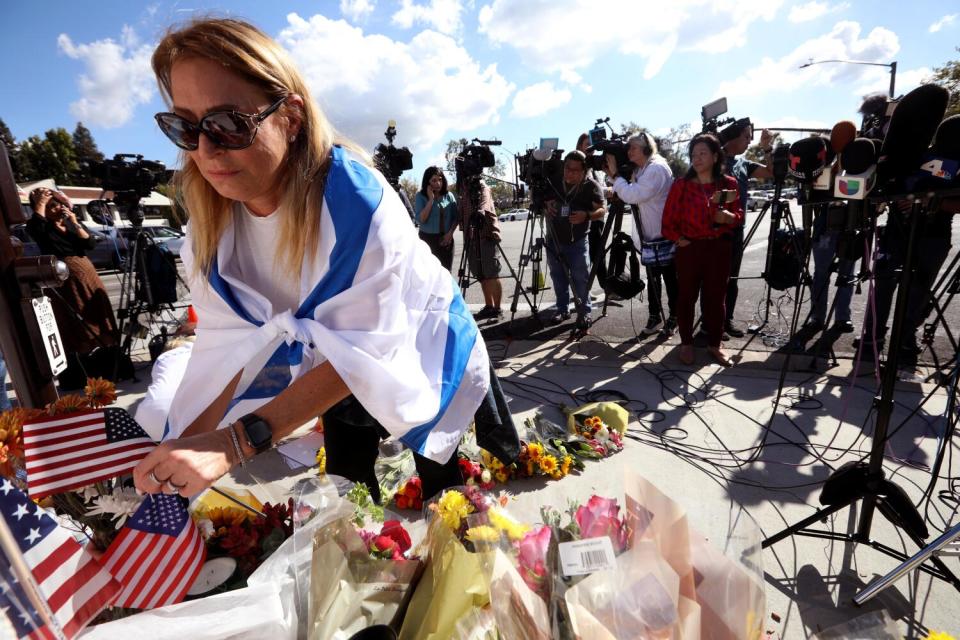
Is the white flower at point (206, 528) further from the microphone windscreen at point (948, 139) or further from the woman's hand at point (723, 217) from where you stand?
the woman's hand at point (723, 217)

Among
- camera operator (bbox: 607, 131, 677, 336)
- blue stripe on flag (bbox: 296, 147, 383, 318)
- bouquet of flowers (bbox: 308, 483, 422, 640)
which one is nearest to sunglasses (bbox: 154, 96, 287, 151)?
blue stripe on flag (bbox: 296, 147, 383, 318)

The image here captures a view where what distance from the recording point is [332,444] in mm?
1693

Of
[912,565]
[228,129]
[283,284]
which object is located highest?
[228,129]

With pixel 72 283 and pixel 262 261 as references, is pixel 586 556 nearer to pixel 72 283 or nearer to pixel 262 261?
pixel 262 261

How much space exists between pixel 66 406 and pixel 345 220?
67cm

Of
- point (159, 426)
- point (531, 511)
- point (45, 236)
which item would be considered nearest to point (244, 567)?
point (159, 426)

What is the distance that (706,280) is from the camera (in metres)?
3.96

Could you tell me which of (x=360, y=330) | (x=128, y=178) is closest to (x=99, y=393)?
(x=360, y=330)

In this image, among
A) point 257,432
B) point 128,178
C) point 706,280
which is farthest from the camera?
point 128,178

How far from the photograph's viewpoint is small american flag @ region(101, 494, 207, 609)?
869mm

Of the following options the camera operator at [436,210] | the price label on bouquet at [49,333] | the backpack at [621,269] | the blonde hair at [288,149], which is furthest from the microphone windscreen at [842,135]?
the camera operator at [436,210]

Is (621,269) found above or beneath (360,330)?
beneath

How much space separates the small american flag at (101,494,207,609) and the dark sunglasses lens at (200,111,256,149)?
2.50 ft

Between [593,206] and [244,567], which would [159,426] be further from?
[593,206]
